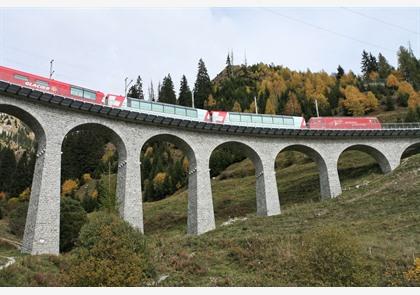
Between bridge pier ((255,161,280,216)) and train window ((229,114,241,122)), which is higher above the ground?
train window ((229,114,241,122))

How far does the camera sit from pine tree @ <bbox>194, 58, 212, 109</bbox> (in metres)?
114

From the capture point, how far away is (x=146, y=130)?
39.3m

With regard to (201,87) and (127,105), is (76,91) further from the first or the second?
(201,87)

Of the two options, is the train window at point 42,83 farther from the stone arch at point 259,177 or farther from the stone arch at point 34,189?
the stone arch at point 259,177

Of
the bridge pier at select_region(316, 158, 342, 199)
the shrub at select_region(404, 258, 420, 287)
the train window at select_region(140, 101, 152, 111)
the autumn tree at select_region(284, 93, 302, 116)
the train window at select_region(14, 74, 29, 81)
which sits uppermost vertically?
the autumn tree at select_region(284, 93, 302, 116)

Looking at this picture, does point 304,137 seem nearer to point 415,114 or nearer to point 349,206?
point 349,206

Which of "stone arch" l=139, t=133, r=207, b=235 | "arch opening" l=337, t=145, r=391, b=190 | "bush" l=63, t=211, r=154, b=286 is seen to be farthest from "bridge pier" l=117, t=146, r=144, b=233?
"arch opening" l=337, t=145, r=391, b=190

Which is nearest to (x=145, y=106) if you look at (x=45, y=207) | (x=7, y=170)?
(x=45, y=207)

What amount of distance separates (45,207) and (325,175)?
103ft

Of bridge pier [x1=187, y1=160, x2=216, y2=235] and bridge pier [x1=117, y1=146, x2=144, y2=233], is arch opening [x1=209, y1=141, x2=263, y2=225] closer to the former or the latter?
bridge pier [x1=187, y1=160, x2=216, y2=235]

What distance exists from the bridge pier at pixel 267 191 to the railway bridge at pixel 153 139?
0.11m

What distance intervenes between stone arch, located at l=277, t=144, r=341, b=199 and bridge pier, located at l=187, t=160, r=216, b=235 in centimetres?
1157

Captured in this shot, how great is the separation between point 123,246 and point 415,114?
74.9m

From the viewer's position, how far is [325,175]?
156 ft
